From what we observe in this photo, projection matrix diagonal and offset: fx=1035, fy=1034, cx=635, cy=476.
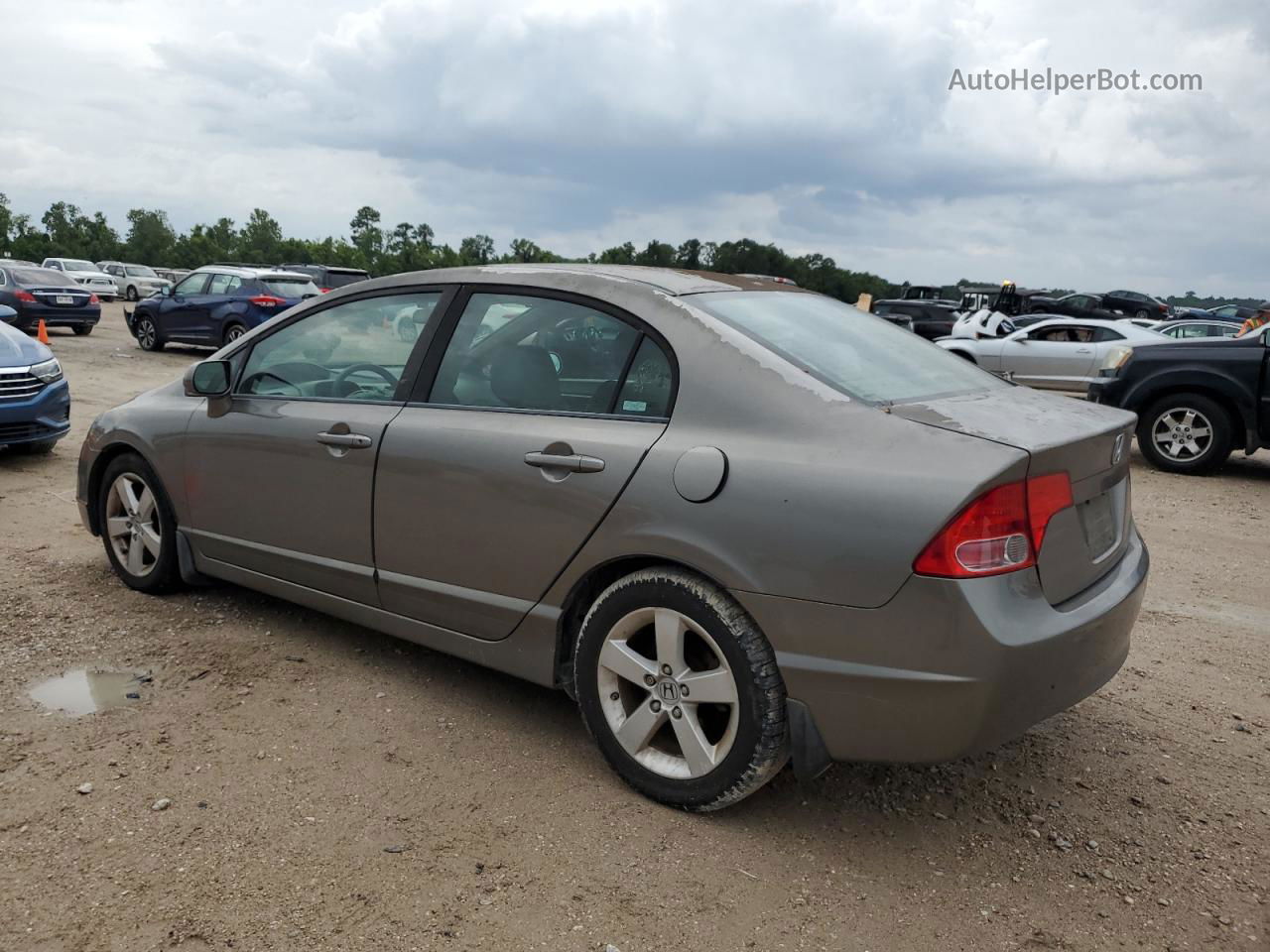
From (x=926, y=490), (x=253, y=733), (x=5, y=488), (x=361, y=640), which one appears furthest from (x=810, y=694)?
(x=5, y=488)

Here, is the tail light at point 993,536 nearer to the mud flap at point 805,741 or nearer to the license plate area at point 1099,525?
the license plate area at point 1099,525

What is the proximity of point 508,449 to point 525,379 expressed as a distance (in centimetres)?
28

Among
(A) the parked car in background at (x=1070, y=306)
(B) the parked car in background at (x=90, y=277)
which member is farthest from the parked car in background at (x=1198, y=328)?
(B) the parked car in background at (x=90, y=277)

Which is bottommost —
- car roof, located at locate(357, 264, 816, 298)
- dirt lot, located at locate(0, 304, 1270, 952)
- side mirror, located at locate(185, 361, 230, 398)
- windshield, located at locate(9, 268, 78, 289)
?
dirt lot, located at locate(0, 304, 1270, 952)

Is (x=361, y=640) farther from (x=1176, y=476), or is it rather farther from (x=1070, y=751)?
(x=1176, y=476)

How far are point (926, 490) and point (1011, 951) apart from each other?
1.09m

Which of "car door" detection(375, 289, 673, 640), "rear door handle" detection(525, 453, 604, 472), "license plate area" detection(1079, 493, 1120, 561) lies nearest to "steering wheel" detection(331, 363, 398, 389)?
"car door" detection(375, 289, 673, 640)

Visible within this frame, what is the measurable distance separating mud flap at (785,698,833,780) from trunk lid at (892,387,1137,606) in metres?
0.69

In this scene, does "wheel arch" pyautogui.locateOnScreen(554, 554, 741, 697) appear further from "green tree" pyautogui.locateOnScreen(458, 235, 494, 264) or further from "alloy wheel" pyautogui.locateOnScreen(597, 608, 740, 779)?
"green tree" pyautogui.locateOnScreen(458, 235, 494, 264)

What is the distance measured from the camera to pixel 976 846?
113 inches

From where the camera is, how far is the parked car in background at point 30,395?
756cm

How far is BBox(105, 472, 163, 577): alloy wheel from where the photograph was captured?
459 centimetres

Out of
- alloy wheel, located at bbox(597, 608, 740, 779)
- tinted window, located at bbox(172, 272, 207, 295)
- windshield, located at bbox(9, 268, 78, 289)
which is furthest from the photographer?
windshield, located at bbox(9, 268, 78, 289)

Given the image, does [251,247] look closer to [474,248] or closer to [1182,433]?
[474,248]
